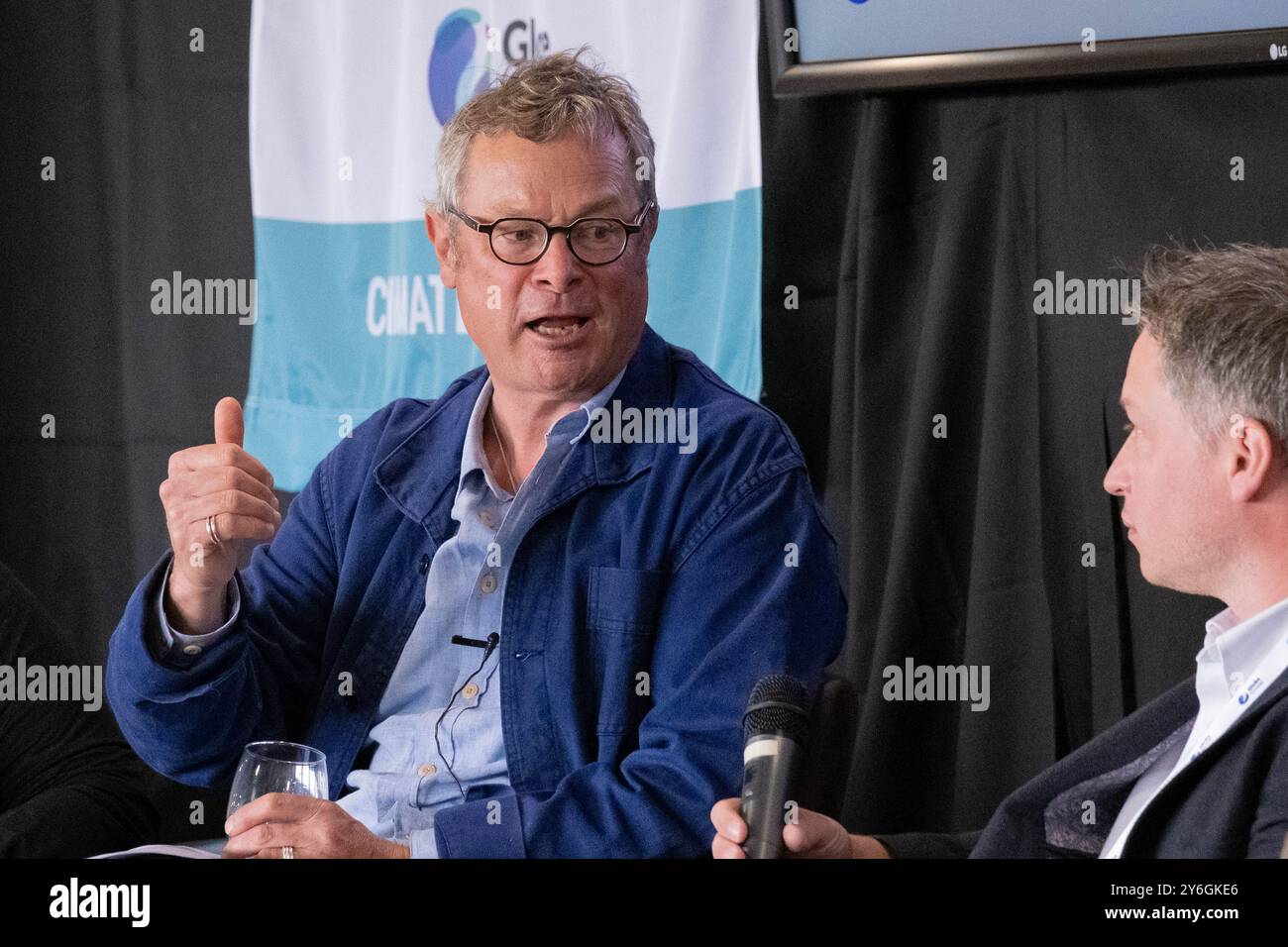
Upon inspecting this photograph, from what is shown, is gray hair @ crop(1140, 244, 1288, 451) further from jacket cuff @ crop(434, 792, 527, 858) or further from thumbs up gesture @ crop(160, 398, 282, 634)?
thumbs up gesture @ crop(160, 398, 282, 634)

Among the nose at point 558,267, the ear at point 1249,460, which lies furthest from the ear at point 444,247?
the ear at point 1249,460

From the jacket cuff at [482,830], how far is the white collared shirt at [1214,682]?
2.24 ft

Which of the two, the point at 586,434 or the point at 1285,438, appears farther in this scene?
the point at 586,434

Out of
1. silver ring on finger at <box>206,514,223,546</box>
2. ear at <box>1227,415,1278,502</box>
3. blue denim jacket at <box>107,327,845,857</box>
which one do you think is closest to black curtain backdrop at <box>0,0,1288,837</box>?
blue denim jacket at <box>107,327,845,857</box>

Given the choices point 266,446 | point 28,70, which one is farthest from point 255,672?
point 28,70

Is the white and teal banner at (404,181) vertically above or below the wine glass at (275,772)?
above

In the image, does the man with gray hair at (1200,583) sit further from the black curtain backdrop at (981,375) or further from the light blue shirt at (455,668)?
the black curtain backdrop at (981,375)

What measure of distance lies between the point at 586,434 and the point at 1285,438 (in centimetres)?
84

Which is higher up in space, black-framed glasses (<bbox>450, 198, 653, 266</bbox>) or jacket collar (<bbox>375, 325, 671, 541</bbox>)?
black-framed glasses (<bbox>450, 198, 653, 266</bbox>)

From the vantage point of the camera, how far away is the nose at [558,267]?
180 cm

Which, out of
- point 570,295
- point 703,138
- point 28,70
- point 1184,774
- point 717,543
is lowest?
point 1184,774

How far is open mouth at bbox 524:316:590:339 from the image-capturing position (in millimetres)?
1817
